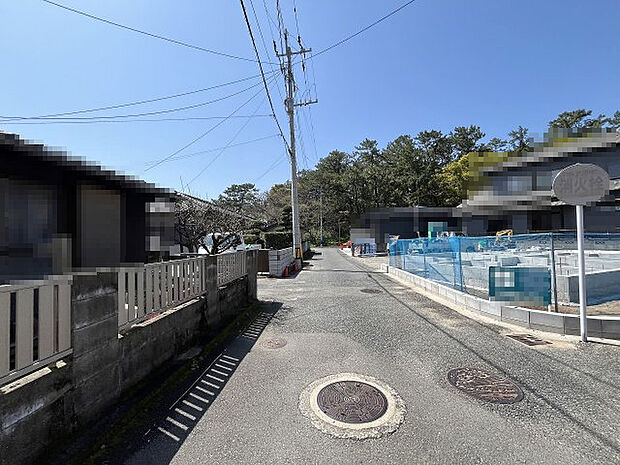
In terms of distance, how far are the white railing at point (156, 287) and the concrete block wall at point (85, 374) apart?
0.15 metres

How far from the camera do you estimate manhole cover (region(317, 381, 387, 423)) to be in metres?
2.81

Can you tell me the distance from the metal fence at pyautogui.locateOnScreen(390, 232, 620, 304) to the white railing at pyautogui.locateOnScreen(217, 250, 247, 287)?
5.18 meters

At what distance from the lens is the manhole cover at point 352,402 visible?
9.23 ft

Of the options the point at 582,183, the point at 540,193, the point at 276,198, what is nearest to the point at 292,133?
the point at 582,183

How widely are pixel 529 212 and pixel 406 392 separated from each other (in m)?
27.1

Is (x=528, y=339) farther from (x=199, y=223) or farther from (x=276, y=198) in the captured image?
(x=276, y=198)

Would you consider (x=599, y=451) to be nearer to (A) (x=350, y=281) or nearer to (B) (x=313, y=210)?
(A) (x=350, y=281)

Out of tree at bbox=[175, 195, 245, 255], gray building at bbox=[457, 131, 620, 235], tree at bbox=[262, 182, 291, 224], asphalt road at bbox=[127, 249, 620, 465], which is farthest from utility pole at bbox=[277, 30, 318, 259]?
tree at bbox=[262, 182, 291, 224]

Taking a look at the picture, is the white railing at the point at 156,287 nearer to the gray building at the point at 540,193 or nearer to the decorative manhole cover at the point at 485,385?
the decorative manhole cover at the point at 485,385

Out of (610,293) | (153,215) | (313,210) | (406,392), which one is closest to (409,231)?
(313,210)

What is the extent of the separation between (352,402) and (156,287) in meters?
2.68

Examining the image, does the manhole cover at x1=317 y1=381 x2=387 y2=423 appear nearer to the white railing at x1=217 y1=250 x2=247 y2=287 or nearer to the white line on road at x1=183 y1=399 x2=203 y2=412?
the white line on road at x1=183 y1=399 x2=203 y2=412

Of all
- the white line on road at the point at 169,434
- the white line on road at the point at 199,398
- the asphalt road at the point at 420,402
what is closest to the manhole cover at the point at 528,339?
the asphalt road at the point at 420,402

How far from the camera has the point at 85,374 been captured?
2.57m
